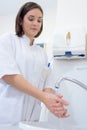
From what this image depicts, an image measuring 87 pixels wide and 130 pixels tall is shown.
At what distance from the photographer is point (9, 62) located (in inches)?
41.1

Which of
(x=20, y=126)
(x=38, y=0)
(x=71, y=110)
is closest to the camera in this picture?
(x=20, y=126)

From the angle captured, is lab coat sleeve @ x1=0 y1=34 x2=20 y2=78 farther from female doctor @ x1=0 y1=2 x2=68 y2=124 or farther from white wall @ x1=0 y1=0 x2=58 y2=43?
white wall @ x1=0 y1=0 x2=58 y2=43

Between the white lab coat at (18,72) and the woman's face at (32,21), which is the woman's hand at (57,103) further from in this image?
the woman's face at (32,21)

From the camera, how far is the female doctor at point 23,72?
1016 mm

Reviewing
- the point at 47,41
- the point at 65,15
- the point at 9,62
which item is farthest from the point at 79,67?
the point at 47,41

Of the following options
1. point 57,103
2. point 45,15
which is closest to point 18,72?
point 57,103

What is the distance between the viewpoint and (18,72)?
1034 millimetres

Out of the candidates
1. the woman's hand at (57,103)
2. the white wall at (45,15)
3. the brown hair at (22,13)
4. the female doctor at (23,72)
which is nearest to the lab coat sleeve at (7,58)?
the female doctor at (23,72)

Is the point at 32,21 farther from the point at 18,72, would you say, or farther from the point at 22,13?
the point at 18,72

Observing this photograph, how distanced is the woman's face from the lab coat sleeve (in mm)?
131

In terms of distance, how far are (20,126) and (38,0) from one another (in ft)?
6.81

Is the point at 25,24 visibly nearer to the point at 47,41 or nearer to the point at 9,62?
the point at 9,62

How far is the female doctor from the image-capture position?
1016mm

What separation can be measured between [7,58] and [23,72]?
0.12 meters
